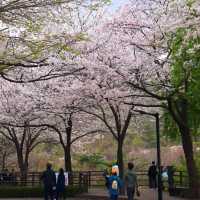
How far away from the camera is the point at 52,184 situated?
20.0 meters

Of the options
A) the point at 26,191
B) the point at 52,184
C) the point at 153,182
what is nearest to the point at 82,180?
the point at 26,191

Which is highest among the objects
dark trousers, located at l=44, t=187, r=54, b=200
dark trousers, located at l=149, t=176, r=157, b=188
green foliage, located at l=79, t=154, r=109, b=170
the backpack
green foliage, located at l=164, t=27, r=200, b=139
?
green foliage, located at l=164, t=27, r=200, b=139

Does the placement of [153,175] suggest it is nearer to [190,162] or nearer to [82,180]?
[190,162]

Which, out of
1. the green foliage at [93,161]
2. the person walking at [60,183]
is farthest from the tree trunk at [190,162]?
the green foliage at [93,161]

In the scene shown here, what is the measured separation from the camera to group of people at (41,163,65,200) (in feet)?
65.6

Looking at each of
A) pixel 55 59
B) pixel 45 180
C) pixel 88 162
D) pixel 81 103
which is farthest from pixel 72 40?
pixel 88 162

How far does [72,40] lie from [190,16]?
12.6ft

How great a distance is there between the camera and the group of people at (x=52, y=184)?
20.0 metres

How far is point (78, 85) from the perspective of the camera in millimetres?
23578

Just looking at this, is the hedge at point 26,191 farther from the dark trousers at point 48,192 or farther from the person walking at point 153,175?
the dark trousers at point 48,192

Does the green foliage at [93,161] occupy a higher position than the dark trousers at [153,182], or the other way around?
the green foliage at [93,161]

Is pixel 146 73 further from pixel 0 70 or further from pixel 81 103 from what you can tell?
pixel 0 70

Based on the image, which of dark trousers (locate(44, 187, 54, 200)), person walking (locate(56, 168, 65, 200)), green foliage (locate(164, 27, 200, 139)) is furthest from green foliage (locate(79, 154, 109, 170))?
dark trousers (locate(44, 187, 54, 200))

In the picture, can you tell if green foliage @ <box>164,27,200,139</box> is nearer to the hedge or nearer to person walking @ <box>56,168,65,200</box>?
person walking @ <box>56,168,65,200</box>
